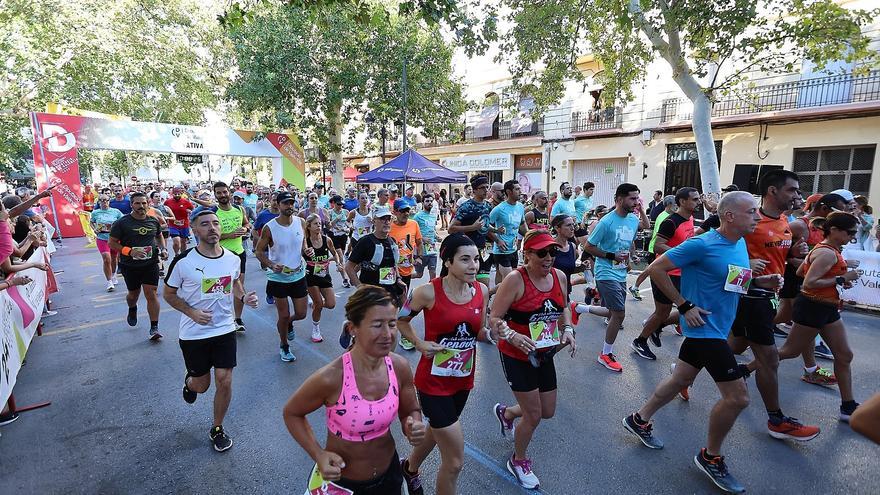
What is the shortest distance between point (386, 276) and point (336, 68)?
1744 cm

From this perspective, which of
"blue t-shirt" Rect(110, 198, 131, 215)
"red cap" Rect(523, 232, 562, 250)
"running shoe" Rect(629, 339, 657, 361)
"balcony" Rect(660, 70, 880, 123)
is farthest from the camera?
"balcony" Rect(660, 70, 880, 123)

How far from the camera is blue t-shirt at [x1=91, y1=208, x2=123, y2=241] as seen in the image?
30.3 ft

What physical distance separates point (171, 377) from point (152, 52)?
2290 centimetres

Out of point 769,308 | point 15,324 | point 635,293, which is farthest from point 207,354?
point 635,293

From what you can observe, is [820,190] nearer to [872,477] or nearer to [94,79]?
[872,477]

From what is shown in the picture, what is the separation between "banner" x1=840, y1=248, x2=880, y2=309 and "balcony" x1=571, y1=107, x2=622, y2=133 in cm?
1314

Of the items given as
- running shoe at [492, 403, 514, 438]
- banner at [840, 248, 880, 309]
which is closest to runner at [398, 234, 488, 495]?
running shoe at [492, 403, 514, 438]

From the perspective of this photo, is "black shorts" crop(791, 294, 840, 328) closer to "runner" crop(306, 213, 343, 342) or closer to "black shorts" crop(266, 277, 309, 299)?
"runner" crop(306, 213, 343, 342)

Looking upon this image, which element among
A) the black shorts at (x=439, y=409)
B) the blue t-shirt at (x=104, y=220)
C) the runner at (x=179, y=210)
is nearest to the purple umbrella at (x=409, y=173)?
the runner at (x=179, y=210)

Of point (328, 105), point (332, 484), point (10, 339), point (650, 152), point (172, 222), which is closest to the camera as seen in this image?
point (332, 484)

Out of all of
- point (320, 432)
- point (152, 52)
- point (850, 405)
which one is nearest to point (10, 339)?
point (320, 432)

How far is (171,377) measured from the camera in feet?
16.0

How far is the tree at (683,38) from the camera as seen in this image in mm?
8672

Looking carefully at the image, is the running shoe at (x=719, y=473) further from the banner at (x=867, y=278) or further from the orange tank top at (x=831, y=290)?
the banner at (x=867, y=278)
